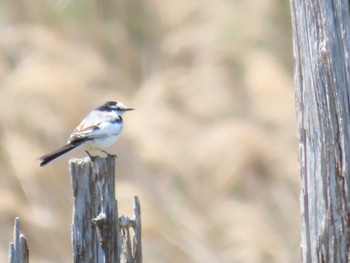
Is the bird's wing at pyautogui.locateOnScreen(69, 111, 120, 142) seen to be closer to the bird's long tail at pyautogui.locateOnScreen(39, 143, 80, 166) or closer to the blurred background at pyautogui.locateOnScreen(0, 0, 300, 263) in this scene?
the bird's long tail at pyautogui.locateOnScreen(39, 143, 80, 166)

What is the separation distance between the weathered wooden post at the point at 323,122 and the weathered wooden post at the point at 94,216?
60cm

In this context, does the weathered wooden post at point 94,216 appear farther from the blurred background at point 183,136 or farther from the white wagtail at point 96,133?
the blurred background at point 183,136

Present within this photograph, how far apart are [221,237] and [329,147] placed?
4.73 meters

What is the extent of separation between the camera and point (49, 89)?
24.4 ft

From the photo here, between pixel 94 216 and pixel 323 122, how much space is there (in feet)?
2.54

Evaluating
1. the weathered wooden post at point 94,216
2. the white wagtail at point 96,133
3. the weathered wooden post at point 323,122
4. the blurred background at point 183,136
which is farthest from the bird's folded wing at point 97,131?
the blurred background at point 183,136

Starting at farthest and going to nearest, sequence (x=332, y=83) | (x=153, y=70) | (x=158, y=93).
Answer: (x=153, y=70) → (x=158, y=93) → (x=332, y=83)

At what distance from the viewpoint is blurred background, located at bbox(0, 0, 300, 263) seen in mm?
7141

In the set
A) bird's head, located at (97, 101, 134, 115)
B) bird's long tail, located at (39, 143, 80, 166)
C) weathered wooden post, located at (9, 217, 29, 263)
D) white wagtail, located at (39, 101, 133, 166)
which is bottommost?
weathered wooden post, located at (9, 217, 29, 263)

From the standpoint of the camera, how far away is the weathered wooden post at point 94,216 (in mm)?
2887

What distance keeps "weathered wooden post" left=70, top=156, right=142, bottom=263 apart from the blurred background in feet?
13.2

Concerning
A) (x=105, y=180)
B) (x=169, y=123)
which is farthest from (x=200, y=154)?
(x=105, y=180)

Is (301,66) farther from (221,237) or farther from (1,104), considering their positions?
(1,104)

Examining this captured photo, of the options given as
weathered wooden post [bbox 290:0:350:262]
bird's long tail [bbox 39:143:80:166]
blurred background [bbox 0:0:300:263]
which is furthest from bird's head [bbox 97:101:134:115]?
weathered wooden post [bbox 290:0:350:262]
